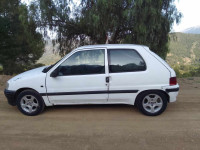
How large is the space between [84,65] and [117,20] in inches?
182

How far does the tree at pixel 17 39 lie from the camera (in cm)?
887

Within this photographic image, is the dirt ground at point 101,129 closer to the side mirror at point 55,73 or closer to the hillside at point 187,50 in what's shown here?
the side mirror at point 55,73

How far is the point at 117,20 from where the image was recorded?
25.8 feet

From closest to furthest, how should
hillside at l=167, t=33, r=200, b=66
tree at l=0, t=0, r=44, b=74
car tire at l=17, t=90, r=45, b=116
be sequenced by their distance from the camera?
car tire at l=17, t=90, r=45, b=116, tree at l=0, t=0, r=44, b=74, hillside at l=167, t=33, r=200, b=66

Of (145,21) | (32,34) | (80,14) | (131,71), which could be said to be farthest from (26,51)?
(131,71)

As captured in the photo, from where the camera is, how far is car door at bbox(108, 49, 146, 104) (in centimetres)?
391

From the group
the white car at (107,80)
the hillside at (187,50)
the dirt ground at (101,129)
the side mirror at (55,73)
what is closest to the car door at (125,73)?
the white car at (107,80)

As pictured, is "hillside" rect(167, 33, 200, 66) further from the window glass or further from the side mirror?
the side mirror

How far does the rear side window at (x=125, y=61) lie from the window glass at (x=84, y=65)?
21cm

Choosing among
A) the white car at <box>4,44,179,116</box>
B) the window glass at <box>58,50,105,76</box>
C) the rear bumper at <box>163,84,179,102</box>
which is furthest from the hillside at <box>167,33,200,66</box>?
the window glass at <box>58,50,105,76</box>

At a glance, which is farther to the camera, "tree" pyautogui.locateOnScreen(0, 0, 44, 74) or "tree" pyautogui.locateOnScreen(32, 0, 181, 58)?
"tree" pyautogui.locateOnScreen(0, 0, 44, 74)

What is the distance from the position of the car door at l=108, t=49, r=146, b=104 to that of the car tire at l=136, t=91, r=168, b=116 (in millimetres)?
198

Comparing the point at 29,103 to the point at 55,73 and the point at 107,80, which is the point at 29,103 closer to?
the point at 55,73

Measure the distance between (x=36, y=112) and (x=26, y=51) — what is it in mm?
13986
